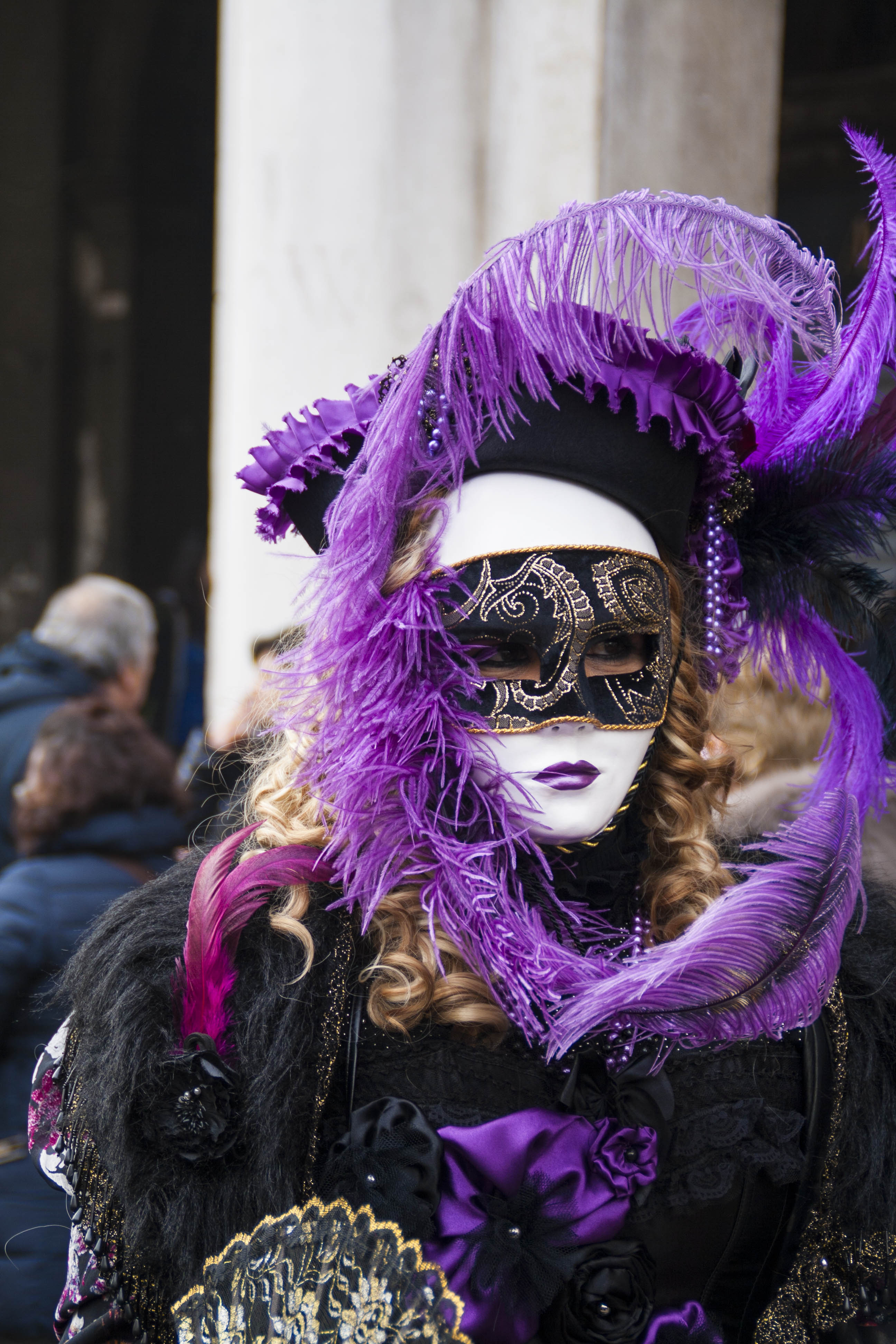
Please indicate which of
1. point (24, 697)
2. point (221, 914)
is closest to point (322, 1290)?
point (221, 914)

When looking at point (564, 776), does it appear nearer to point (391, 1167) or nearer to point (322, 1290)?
point (391, 1167)

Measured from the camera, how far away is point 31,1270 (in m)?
2.19

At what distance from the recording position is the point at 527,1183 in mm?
1415

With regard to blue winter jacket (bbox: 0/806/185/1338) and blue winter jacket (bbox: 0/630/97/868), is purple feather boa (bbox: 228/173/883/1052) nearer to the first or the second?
blue winter jacket (bbox: 0/806/185/1338)

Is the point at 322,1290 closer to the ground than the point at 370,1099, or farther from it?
closer to the ground

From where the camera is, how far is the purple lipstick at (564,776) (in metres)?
1.49

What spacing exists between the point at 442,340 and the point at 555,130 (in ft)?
7.31

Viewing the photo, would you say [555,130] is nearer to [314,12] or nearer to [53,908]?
[314,12]

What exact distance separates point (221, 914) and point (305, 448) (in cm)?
60

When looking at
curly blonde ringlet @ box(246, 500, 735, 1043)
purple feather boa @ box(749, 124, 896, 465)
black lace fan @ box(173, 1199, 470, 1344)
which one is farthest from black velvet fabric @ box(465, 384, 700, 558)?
black lace fan @ box(173, 1199, 470, 1344)

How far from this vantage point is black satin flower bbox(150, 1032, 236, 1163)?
1355 millimetres

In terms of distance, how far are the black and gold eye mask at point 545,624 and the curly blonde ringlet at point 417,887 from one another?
0.09 meters

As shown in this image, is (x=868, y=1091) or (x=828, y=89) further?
(x=828, y=89)

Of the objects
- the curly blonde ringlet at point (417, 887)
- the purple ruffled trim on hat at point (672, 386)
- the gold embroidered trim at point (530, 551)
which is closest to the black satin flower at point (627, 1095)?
the curly blonde ringlet at point (417, 887)
